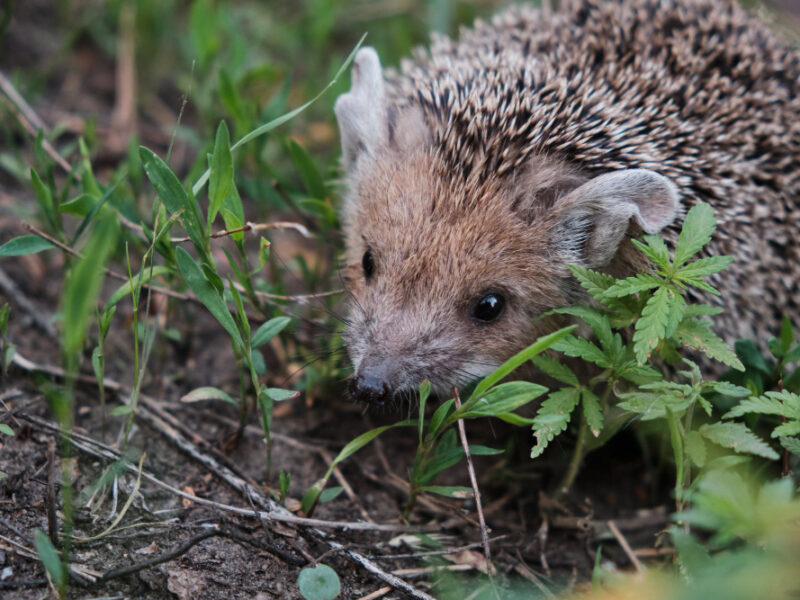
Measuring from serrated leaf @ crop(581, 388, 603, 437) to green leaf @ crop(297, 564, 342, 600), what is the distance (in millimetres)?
1084

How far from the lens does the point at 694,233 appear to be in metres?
2.85

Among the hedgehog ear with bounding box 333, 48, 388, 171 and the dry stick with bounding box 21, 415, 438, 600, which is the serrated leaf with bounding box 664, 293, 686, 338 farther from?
the hedgehog ear with bounding box 333, 48, 388, 171

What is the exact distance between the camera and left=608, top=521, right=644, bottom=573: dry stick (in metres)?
3.38

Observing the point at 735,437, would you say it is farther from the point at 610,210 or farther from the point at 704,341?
the point at 610,210

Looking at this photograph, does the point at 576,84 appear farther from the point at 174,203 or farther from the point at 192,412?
the point at 192,412

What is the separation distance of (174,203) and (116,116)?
8.39 feet

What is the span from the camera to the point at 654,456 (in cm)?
385

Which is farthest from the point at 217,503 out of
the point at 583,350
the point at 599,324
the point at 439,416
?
the point at 599,324

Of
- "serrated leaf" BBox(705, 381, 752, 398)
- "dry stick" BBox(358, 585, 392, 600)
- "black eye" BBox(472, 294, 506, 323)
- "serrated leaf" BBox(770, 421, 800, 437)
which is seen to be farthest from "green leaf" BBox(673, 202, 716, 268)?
"dry stick" BBox(358, 585, 392, 600)

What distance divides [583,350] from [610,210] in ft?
2.17

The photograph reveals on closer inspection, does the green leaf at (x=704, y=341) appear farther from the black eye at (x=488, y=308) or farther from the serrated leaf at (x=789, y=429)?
the black eye at (x=488, y=308)

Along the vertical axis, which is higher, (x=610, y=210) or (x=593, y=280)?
(x=610, y=210)

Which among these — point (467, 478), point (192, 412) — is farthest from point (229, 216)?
point (467, 478)

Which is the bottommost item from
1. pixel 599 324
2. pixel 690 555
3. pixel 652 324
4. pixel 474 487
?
pixel 474 487
